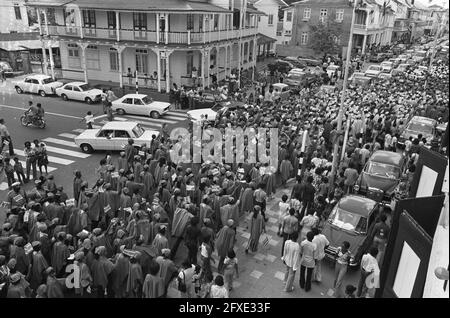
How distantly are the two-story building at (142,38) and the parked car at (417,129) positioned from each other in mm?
15387

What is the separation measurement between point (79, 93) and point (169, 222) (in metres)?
18.8

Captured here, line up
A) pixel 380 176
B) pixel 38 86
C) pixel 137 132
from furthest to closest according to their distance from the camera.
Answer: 1. pixel 38 86
2. pixel 137 132
3. pixel 380 176

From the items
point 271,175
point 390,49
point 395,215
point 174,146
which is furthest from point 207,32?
point 390,49

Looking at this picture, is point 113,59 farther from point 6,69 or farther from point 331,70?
point 331,70

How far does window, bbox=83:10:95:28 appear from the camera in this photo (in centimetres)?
2989

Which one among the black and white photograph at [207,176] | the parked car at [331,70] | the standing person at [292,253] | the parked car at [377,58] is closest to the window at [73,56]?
the black and white photograph at [207,176]

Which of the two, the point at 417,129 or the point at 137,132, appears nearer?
the point at 137,132

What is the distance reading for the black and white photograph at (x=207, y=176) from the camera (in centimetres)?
712

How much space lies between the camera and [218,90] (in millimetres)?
28375

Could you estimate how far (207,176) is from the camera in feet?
40.0

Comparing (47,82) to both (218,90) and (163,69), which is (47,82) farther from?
(218,90)

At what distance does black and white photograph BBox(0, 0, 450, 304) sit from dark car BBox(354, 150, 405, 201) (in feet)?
0.18

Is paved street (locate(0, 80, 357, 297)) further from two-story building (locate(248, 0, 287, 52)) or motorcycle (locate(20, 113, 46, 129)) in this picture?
two-story building (locate(248, 0, 287, 52))

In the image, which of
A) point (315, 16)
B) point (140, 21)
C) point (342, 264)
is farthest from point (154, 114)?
point (315, 16)
